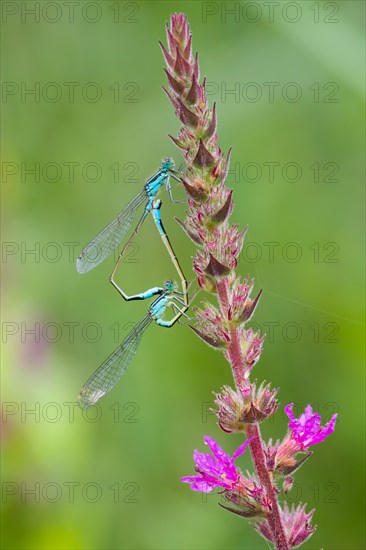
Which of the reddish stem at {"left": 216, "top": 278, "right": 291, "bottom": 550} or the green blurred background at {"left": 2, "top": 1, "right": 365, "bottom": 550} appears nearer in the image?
the reddish stem at {"left": 216, "top": 278, "right": 291, "bottom": 550}

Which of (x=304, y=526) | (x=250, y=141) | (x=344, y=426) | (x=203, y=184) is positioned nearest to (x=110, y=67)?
(x=250, y=141)

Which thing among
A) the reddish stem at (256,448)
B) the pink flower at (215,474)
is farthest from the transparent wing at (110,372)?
the reddish stem at (256,448)

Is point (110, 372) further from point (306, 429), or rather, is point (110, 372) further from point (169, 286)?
point (306, 429)

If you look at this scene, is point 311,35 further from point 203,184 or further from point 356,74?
point 203,184

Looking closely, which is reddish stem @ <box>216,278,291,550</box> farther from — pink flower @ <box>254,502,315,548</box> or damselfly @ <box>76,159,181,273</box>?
damselfly @ <box>76,159,181,273</box>

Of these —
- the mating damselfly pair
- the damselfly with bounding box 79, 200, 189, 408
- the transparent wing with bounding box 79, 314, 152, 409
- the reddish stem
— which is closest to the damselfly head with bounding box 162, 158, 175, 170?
the mating damselfly pair

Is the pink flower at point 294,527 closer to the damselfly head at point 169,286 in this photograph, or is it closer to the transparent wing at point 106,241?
the damselfly head at point 169,286

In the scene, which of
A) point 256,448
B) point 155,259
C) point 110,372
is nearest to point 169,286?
point 110,372
